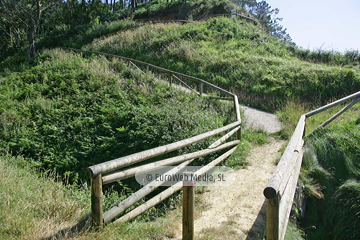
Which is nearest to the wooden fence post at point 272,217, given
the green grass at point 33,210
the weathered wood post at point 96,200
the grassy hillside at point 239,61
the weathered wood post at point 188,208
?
the weathered wood post at point 188,208

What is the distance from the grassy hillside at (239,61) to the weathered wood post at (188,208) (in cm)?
988

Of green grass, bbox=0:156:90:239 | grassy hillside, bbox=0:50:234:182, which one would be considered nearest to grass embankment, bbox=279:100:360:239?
grassy hillside, bbox=0:50:234:182

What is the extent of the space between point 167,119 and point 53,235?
15.1 feet

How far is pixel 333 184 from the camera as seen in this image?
6.23 metres

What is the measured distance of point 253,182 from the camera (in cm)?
597

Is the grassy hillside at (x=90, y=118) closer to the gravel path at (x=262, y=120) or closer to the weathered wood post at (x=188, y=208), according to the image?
the gravel path at (x=262, y=120)

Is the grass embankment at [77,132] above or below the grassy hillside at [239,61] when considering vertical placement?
below

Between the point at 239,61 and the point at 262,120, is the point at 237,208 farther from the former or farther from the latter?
the point at 239,61

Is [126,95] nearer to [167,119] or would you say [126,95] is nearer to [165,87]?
[165,87]

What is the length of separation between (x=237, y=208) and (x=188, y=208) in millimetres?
1818

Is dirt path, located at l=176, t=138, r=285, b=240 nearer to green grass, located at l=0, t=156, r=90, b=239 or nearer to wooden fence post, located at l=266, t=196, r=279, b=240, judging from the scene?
wooden fence post, located at l=266, t=196, r=279, b=240

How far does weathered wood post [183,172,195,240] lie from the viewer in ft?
10.7

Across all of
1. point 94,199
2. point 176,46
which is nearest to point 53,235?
point 94,199

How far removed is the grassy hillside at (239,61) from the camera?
508 inches
